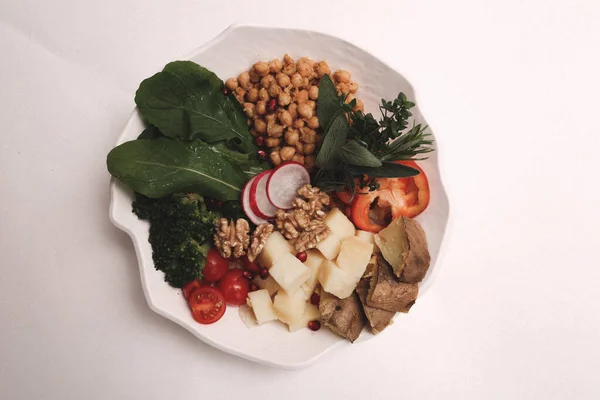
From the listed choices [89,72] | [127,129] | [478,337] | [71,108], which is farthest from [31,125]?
[478,337]

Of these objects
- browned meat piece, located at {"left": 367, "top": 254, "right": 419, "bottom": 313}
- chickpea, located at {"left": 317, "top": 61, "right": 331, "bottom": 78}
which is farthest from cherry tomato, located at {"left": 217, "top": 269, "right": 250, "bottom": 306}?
chickpea, located at {"left": 317, "top": 61, "right": 331, "bottom": 78}

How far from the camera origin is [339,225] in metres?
2.41

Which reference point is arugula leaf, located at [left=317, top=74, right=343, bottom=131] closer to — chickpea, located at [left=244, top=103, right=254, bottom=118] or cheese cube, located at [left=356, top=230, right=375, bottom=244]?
chickpea, located at [left=244, top=103, right=254, bottom=118]

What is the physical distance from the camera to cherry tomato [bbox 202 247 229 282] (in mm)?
2385

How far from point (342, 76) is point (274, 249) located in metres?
0.88

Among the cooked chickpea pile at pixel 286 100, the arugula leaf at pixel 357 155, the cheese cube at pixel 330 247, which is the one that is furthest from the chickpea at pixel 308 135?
the cheese cube at pixel 330 247

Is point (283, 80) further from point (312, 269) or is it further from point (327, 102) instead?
point (312, 269)

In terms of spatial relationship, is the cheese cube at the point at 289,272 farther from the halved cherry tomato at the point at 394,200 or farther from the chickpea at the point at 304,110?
the chickpea at the point at 304,110

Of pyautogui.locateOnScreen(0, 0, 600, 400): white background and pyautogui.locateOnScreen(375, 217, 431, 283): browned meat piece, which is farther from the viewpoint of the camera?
pyautogui.locateOnScreen(0, 0, 600, 400): white background

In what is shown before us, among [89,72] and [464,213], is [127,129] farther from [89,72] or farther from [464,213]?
[464,213]

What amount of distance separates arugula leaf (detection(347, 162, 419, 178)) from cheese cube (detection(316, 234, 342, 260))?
0.32 metres

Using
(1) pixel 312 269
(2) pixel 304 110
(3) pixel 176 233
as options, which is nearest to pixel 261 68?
(2) pixel 304 110

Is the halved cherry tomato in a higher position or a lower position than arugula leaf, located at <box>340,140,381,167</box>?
lower

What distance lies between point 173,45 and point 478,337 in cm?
231
